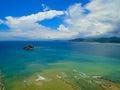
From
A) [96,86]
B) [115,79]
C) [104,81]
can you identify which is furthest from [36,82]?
[115,79]

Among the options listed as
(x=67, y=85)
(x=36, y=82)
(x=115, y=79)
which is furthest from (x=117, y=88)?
(x=36, y=82)

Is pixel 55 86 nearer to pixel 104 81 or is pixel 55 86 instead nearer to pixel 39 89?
pixel 39 89

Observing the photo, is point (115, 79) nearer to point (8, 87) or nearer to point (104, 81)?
point (104, 81)

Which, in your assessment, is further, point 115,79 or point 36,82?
point 115,79

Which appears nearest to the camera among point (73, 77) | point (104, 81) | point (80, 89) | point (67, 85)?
point (80, 89)

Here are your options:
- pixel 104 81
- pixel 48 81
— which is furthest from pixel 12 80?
pixel 104 81

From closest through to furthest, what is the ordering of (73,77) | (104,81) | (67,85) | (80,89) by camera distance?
(80,89)
(67,85)
(104,81)
(73,77)

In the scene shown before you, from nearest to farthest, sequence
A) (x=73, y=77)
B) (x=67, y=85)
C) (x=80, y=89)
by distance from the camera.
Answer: (x=80, y=89) < (x=67, y=85) < (x=73, y=77)

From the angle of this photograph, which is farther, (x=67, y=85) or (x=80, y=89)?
(x=67, y=85)
